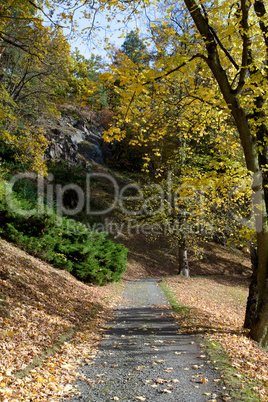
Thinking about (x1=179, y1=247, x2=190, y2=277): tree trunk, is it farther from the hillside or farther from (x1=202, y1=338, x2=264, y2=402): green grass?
(x1=202, y1=338, x2=264, y2=402): green grass

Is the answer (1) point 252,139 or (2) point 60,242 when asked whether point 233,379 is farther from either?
(2) point 60,242

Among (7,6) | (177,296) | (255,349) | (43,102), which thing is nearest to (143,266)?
(177,296)

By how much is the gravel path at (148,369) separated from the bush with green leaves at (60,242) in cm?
425

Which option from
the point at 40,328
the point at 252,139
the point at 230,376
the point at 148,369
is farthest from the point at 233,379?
the point at 252,139

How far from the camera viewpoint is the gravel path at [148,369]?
3328 mm

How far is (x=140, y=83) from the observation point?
4.01 m

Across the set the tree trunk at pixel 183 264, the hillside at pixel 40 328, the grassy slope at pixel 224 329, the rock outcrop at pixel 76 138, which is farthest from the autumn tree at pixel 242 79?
the rock outcrop at pixel 76 138

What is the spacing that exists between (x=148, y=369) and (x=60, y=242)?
6.99m

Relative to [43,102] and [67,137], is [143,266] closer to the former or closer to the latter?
[43,102]

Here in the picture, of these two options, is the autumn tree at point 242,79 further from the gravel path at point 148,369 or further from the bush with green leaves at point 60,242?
the bush with green leaves at point 60,242

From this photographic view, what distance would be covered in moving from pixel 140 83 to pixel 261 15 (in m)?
2.97

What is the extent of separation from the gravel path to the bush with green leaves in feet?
13.9

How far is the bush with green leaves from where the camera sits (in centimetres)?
978

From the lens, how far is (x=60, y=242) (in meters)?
10.4
